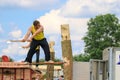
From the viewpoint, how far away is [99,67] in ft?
66.1

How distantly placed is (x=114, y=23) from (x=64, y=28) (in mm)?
59994

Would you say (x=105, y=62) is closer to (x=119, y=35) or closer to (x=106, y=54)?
(x=106, y=54)

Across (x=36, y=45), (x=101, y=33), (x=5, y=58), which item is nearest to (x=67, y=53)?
(x=36, y=45)

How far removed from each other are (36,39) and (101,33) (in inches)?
2519

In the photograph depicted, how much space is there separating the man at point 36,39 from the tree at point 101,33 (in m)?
59.6

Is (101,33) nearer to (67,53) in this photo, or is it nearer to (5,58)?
(67,53)

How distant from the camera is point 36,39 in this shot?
1725 centimetres

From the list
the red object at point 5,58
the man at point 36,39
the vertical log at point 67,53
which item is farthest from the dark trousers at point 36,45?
the vertical log at point 67,53

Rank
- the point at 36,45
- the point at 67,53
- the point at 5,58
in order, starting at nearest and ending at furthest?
the point at 5,58, the point at 36,45, the point at 67,53

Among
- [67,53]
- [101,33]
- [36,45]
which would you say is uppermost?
[101,33]

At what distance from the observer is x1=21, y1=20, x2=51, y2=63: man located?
1698cm

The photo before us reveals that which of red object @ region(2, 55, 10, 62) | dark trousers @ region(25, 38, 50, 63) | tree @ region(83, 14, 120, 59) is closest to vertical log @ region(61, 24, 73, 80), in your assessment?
dark trousers @ region(25, 38, 50, 63)

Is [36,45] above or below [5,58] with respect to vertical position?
above

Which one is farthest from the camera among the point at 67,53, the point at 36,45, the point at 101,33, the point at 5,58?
the point at 101,33
